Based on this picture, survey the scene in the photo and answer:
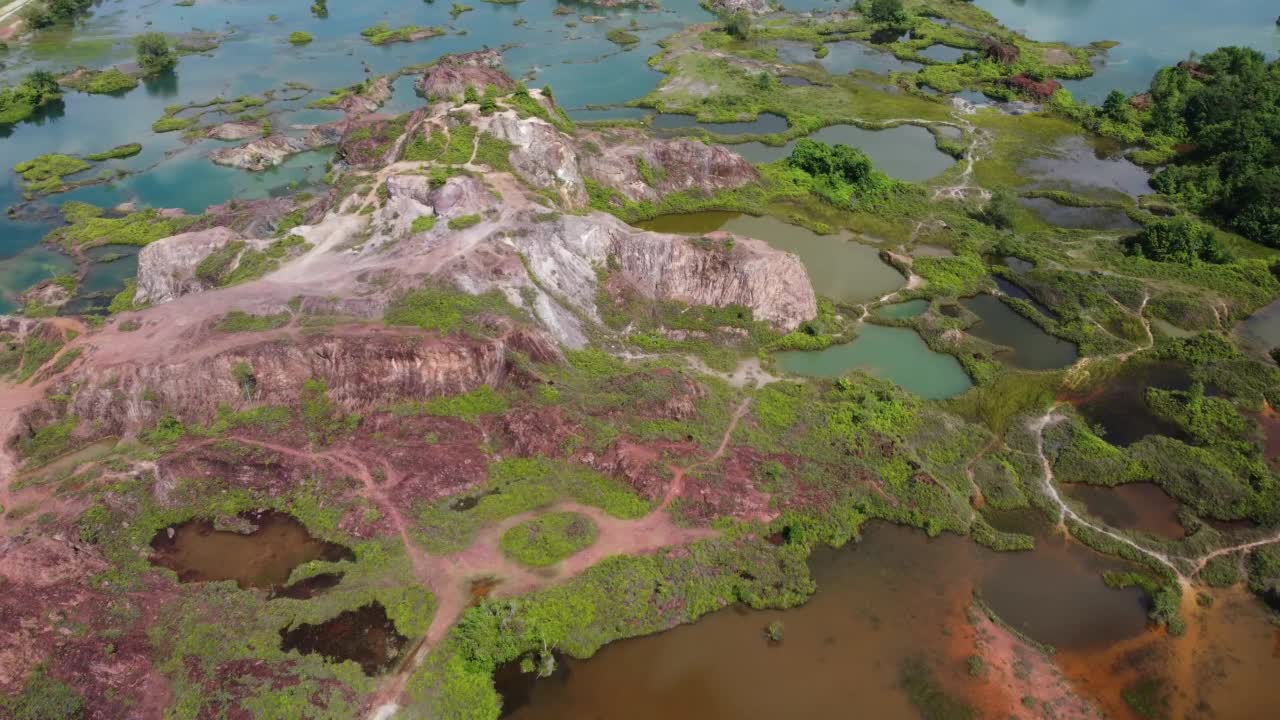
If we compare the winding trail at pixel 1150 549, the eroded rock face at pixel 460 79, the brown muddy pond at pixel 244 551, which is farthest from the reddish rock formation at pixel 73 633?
the eroded rock face at pixel 460 79

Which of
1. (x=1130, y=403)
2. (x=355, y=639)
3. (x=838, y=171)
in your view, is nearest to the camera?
(x=355, y=639)

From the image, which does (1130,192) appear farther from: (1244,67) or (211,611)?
(211,611)

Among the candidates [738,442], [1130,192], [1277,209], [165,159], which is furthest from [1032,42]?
[165,159]

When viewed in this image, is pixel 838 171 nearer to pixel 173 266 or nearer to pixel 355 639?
pixel 355 639

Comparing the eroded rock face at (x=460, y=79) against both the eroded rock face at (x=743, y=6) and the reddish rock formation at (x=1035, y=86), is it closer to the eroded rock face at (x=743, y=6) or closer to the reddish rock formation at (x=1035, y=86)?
the eroded rock face at (x=743, y=6)

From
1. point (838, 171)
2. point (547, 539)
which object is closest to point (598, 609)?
point (547, 539)

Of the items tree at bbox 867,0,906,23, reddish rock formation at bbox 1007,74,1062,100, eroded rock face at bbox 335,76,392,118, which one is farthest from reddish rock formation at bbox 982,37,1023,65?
eroded rock face at bbox 335,76,392,118
